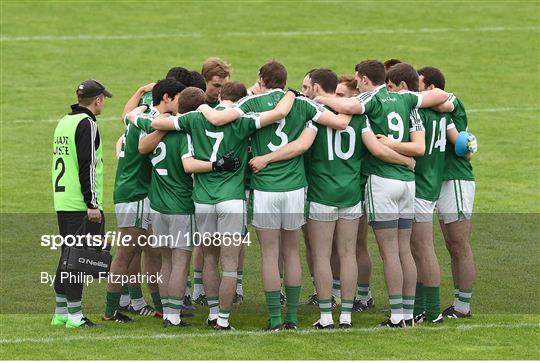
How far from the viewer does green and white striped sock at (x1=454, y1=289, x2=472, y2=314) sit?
12133mm

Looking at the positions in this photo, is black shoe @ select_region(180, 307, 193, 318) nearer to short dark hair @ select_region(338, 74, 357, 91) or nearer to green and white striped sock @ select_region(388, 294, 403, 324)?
green and white striped sock @ select_region(388, 294, 403, 324)

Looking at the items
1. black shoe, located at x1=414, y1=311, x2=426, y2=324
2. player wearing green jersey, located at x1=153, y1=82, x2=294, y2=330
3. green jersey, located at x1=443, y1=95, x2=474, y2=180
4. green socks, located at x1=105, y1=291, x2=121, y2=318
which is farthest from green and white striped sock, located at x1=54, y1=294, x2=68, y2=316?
green jersey, located at x1=443, y1=95, x2=474, y2=180

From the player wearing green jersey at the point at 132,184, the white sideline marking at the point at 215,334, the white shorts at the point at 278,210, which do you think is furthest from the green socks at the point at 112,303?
the white shorts at the point at 278,210

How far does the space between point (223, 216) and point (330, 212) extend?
100cm

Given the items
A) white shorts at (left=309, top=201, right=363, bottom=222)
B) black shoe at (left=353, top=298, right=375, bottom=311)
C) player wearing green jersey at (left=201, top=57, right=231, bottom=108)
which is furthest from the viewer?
player wearing green jersey at (left=201, top=57, right=231, bottom=108)

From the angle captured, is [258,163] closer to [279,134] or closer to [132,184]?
[279,134]

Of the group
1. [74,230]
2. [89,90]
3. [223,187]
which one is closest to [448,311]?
[223,187]

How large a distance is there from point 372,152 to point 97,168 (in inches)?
99.9

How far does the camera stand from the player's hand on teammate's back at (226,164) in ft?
36.5

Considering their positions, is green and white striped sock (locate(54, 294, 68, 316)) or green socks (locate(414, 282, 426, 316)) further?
green socks (locate(414, 282, 426, 316))

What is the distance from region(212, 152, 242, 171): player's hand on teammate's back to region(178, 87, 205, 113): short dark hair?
588 millimetres

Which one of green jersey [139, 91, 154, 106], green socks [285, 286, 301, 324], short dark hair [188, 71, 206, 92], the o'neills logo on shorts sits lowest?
green socks [285, 286, 301, 324]

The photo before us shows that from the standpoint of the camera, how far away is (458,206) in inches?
476

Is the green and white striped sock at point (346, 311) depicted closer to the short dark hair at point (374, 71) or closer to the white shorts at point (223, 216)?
the white shorts at point (223, 216)
